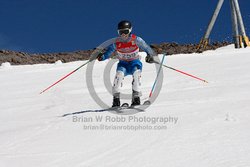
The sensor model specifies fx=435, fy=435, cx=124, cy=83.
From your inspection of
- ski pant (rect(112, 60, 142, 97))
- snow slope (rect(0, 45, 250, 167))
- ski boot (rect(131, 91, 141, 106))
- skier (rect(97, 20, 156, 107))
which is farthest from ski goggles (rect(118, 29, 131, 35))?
snow slope (rect(0, 45, 250, 167))

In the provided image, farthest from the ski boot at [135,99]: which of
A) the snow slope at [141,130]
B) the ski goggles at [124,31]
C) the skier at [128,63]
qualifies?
the ski goggles at [124,31]

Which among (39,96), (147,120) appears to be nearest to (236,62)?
(39,96)

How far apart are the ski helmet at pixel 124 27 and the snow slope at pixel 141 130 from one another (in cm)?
129

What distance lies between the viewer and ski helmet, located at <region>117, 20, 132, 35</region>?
6980 mm

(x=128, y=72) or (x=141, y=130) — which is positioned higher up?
(x=128, y=72)

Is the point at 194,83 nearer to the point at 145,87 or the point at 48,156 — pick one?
the point at 145,87

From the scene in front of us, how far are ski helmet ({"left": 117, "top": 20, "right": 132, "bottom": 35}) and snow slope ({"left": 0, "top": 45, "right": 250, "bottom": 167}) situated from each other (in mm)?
1290

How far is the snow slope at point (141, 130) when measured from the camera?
3.85 m

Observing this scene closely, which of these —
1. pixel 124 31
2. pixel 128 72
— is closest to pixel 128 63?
pixel 128 72

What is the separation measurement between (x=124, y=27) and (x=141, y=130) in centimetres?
247

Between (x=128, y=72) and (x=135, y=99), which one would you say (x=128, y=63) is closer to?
(x=128, y=72)

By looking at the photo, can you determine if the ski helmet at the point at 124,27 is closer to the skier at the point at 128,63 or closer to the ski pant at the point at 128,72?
the skier at the point at 128,63

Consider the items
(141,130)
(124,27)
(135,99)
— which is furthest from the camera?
(135,99)

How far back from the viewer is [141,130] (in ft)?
16.3
